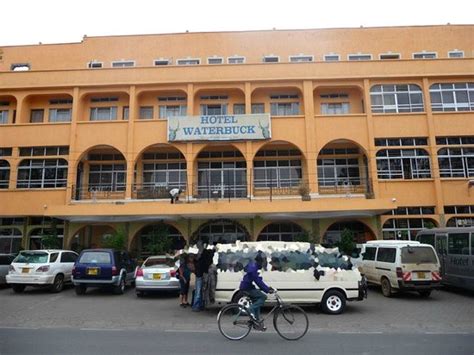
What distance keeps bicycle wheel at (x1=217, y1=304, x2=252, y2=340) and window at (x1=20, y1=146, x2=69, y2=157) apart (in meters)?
19.6

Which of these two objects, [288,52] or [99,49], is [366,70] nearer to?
[288,52]

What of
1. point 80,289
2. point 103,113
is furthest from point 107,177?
point 80,289

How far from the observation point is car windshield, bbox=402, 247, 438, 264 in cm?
1270

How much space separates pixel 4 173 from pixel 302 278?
70.0 ft

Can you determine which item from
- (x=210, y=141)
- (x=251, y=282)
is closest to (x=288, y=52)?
(x=210, y=141)

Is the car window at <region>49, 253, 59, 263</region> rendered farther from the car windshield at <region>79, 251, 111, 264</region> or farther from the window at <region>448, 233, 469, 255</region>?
the window at <region>448, 233, 469, 255</region>

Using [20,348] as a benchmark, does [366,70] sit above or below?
above

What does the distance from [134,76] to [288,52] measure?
11068 millimetres

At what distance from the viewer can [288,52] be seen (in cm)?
2820

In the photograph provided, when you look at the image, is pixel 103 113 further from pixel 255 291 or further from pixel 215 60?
pixel 255 291

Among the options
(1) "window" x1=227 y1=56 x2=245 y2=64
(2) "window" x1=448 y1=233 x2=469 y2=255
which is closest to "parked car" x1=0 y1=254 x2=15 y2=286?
(2) "window" x1=448 y1=233 x2=469 y2=255

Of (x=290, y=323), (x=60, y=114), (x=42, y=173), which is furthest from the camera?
(x=60, y=114)

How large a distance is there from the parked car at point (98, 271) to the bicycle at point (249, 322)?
7.27m

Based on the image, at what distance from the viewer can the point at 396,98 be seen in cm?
2428
